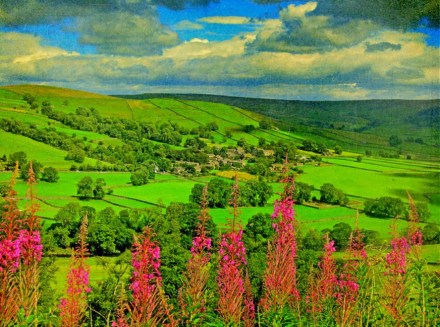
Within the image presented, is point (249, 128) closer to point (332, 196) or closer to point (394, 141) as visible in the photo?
point (332, 196)

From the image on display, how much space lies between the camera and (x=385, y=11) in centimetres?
1619

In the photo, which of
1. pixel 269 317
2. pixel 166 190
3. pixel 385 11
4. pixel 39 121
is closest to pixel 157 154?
pixel 166 190

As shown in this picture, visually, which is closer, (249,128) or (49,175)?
(49,175)

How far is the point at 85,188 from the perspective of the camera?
1466cm

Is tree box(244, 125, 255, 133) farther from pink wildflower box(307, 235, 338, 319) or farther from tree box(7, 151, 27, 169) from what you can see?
pink wildflower box(307, 235, 338, 319)

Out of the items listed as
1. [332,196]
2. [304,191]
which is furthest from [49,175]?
[332,196]

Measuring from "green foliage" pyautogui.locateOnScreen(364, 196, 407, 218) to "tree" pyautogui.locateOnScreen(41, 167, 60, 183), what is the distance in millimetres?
8715

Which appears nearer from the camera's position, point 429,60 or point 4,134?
point 4,134

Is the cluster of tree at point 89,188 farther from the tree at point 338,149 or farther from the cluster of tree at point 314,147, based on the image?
the tree at point 338,149

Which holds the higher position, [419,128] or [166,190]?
[419,128]

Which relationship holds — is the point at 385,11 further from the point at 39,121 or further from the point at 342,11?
the point at 39,121

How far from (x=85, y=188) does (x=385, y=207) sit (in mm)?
8429

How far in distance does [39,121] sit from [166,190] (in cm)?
408

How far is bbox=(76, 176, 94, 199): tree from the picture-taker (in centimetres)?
1459
